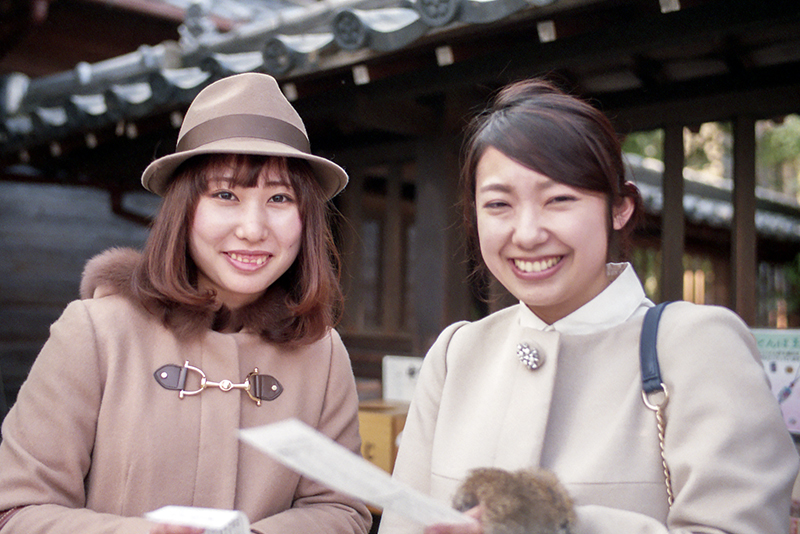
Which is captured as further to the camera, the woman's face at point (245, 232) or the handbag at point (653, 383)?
the woman's face at point (245, 232)

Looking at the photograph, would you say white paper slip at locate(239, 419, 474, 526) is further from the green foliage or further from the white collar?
the green foliage

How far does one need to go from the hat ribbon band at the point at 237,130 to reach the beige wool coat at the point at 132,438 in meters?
0.56

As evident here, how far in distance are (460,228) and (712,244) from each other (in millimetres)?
6035

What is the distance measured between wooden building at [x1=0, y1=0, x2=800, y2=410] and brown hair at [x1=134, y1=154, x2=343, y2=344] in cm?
85

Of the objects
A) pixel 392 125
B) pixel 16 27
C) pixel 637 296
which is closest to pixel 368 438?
pixel 392 125

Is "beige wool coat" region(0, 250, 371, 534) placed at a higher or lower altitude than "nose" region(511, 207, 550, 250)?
lower

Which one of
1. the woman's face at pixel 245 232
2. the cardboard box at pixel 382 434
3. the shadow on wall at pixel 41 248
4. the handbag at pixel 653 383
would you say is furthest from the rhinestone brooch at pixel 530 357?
the shadow on wall at pixel 41 248

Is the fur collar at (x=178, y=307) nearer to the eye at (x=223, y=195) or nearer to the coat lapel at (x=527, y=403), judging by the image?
Result: the eye at (x=223, y=195)

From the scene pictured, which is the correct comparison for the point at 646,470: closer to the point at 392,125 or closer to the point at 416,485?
the point at 416,485

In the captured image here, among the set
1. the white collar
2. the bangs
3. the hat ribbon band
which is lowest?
the white collar

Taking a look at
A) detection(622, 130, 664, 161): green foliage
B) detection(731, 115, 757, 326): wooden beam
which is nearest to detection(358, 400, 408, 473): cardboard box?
detection(731, 115, 757, 326): wooden beam

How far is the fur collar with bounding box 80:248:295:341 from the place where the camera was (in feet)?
7.14

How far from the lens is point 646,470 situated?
158 cm

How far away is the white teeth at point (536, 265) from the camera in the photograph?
177 centimetres
